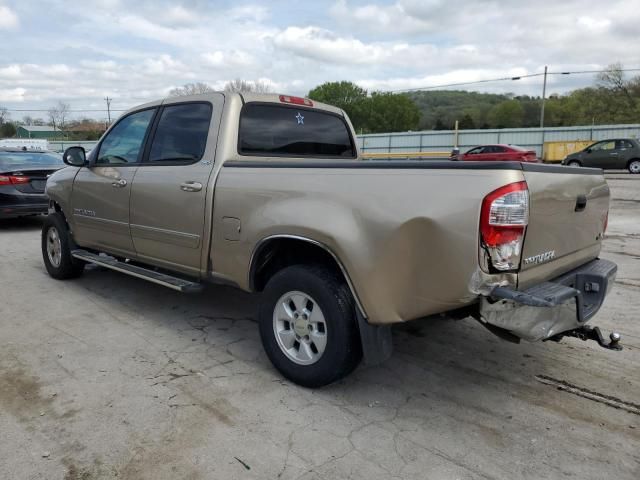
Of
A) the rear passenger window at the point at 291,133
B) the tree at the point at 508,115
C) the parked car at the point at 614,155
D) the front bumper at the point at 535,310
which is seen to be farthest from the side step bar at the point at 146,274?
the tree at the point at 508,115

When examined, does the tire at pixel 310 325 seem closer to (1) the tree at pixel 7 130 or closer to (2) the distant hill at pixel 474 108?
(2) the distant hill at pixel 474 108

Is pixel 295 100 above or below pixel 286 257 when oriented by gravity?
above

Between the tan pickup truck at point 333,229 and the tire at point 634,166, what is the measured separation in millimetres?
20760

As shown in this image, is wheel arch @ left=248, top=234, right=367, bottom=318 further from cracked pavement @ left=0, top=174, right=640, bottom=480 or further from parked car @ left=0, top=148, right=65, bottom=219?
parked car @ left=0, top=148, right=65, bottom=219

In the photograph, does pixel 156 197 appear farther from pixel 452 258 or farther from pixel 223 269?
pixel 452 258

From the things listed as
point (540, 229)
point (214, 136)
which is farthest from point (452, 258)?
point (214, 136)

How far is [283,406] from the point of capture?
10.1 feet

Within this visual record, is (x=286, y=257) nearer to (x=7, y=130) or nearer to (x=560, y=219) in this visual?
(x=560, y=219)

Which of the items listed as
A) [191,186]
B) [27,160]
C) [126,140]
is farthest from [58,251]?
[27,160]

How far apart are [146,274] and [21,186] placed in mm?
6144

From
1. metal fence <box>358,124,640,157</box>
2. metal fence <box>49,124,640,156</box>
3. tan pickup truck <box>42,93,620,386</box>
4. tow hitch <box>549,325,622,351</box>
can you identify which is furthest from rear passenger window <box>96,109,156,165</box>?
metal fence <box>49,124,640,156</box>

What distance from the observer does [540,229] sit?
2.73m

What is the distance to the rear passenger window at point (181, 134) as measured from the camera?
397 centimetres

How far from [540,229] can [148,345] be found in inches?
119
